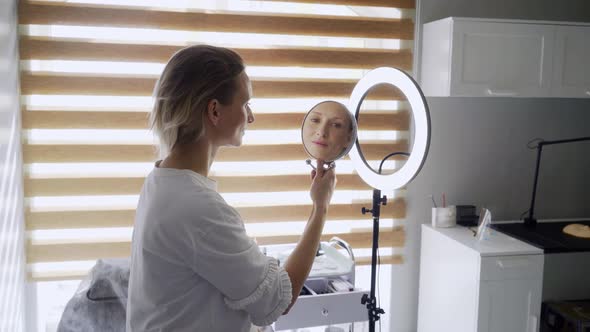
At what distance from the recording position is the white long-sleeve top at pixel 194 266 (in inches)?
38.3

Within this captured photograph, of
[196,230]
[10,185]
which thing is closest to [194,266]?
[196,230]

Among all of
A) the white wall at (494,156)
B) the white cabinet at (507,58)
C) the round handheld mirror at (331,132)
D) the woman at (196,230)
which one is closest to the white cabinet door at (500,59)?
the white cabinet at (507,58)

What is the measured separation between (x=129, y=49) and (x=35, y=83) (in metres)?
0.49

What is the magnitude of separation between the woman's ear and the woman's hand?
411mm

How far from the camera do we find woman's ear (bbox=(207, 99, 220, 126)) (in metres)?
1.05

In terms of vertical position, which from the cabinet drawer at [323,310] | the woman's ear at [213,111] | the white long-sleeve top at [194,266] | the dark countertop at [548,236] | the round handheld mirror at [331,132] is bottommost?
the cabinet drawer at [323,310]

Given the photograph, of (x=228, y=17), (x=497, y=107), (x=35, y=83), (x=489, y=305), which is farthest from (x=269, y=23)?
(x=489, y=305)

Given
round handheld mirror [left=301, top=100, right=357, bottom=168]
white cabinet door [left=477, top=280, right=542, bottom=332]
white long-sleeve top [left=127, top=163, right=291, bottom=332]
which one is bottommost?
white cabinet door [left=477, top=280, right=542, bottom=332]

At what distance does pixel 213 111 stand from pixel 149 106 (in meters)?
1.66

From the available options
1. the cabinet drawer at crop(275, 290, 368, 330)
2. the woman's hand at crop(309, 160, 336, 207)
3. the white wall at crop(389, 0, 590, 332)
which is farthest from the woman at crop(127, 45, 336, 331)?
the white wall at crop(389, 0, 590, 332)

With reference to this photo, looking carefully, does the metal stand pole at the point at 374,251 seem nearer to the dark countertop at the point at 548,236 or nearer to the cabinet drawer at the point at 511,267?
the cabinet drawer at the point at 511,267

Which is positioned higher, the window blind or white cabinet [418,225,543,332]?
the window blind

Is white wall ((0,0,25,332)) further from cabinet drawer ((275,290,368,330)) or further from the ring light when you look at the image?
the ring light

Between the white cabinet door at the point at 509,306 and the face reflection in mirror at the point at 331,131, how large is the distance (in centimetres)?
126
